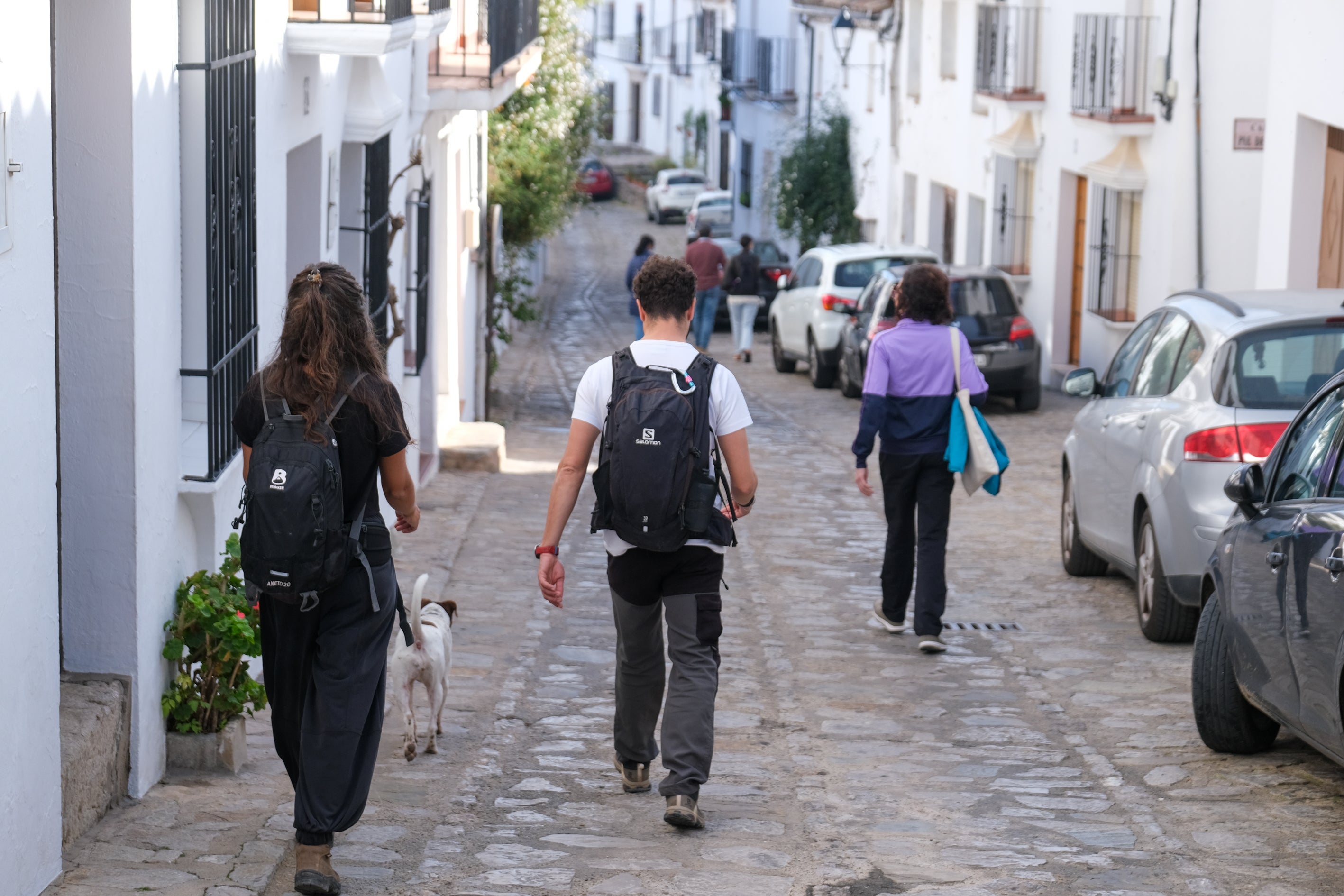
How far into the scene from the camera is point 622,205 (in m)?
59.8

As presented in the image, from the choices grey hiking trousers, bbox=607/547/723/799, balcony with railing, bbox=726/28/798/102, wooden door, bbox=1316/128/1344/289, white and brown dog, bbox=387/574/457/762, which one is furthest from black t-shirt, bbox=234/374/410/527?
balcony with railing, bbox=726/28/798/102

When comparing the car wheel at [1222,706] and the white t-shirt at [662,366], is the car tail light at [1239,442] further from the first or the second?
the white t-shirt at [662,366]

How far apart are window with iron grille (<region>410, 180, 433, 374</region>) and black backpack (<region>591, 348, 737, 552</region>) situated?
7.88 meters

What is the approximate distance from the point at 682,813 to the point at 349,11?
5.35m

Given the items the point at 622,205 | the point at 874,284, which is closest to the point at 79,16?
the point at 874,284

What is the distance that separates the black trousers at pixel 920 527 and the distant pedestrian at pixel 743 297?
18.6m

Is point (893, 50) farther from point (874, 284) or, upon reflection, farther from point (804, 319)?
point (874, 284)

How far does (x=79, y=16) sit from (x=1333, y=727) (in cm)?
448

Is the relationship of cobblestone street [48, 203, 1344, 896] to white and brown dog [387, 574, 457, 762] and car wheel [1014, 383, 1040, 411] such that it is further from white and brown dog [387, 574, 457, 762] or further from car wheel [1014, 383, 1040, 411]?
car wheel [1014, 383, 1040, 411]

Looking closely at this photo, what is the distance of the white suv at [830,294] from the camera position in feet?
75.4

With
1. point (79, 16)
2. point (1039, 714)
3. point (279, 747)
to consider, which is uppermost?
point (79, 16)

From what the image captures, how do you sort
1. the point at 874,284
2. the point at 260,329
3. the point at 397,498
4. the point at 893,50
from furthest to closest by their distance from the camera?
the point at 893,50 < the point at 874,284 < the point at 260,329 < the point at 397,498

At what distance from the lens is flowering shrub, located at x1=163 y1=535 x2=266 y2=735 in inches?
237

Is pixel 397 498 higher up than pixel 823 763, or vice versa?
pixel 397 498
